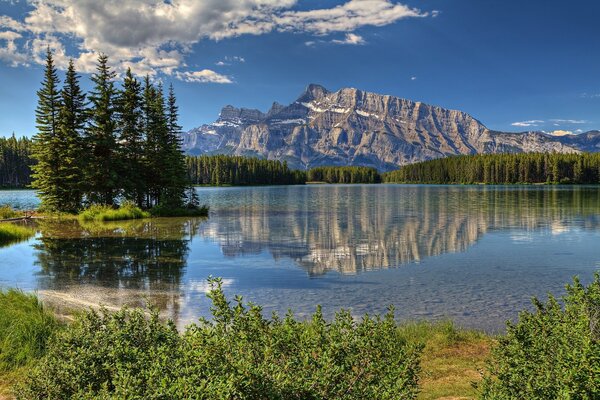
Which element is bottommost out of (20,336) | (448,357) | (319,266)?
(448,357)

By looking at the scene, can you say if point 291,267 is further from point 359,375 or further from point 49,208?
point 49,208

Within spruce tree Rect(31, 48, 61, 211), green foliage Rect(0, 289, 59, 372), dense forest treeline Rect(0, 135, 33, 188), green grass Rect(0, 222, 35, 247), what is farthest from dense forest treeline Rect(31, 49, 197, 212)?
dense forest treeline Rect(0, 135, 33, 188)

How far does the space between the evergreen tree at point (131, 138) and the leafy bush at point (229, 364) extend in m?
50.7

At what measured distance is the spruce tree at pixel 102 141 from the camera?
51656 millimetres

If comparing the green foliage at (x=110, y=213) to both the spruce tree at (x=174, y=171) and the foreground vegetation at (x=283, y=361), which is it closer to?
the spruce tree at (x=174, y=171)

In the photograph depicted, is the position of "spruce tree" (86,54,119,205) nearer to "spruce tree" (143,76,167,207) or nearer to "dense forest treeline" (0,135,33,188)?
"spruce tree" (143,76,167,207)

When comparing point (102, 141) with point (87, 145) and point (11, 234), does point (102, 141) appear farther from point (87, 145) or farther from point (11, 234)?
point (11, 234)

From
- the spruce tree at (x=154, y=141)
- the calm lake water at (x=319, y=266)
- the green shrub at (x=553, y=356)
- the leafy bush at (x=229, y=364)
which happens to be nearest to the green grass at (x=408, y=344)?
the leafy bush at (x=229, y=364)

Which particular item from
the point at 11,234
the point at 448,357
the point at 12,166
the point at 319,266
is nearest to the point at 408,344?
the point at 448,357

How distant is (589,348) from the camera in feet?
15.6

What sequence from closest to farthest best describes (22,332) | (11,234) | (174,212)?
(22,332) < (11,234) < (174,212)

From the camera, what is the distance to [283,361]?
19.1ft

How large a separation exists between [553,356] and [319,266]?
1737cm

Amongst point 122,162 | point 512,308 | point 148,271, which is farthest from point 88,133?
point 512,308
